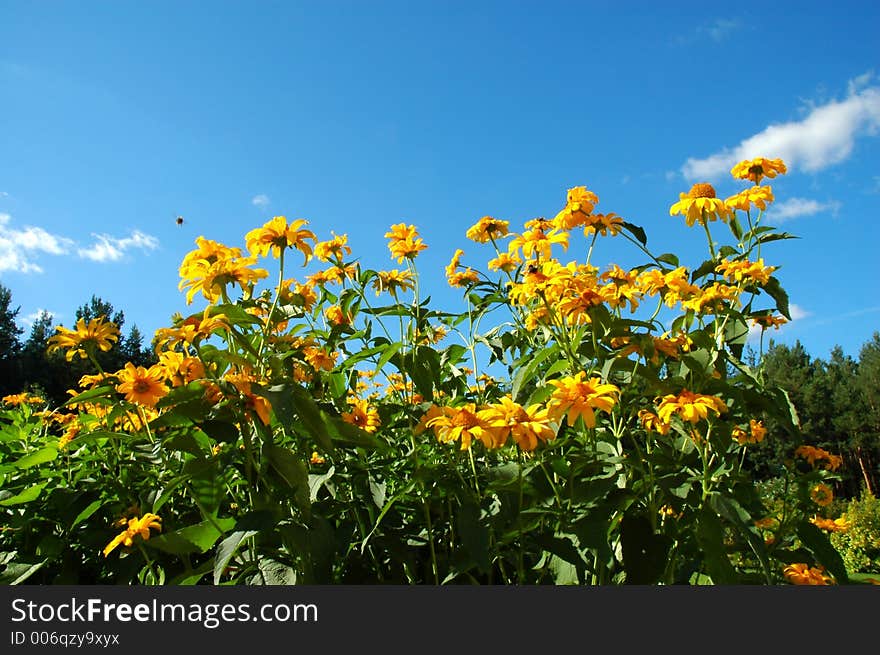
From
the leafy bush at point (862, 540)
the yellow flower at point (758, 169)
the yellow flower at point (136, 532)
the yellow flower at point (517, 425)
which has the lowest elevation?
the leafy bush at point (862, 540)

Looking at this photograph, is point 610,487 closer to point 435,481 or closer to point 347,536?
point 435,481

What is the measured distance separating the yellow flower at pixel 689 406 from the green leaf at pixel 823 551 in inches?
19.6

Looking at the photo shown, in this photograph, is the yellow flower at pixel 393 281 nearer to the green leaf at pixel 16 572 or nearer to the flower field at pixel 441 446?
the flower field at pixel 441 446

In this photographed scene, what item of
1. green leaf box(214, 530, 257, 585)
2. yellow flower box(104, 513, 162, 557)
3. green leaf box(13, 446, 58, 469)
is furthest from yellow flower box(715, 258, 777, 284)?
green leaf box(13, 446, 58, 469)

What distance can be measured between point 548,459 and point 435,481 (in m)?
0.31

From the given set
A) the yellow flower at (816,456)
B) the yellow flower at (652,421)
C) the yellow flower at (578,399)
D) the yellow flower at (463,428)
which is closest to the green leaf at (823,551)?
the yellow flower at (652,421)

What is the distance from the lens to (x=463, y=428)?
4.67ft

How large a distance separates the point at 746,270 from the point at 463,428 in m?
1.00

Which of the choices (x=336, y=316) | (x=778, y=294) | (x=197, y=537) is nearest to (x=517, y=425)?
(x=197, y=537)

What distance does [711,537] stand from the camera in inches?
55.7

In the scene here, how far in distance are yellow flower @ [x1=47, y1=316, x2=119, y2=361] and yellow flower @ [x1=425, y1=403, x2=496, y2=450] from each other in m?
1.15

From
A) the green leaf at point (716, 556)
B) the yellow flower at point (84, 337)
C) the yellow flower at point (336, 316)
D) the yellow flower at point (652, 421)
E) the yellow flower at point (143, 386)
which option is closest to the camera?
the green leaf at point (716, 556)

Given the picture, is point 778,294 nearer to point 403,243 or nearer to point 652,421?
point 652,421

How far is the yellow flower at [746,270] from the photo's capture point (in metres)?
1.81
